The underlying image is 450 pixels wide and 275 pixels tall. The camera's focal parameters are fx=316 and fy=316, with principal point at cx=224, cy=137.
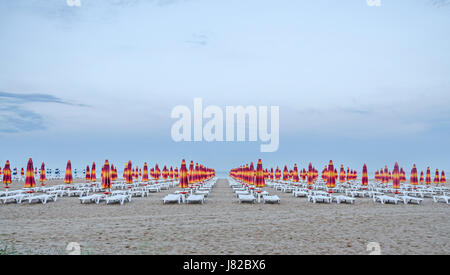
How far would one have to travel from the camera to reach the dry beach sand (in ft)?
19.0

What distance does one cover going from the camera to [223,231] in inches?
287

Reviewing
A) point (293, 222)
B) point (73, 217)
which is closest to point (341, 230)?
point (293, 222)

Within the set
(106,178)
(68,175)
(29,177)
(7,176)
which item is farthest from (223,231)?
(68,175)

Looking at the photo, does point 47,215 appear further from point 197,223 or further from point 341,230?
point 341,230

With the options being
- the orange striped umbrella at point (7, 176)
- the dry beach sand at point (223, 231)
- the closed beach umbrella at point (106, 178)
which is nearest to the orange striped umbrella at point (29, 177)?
the orange striped umbrella at point (7, 176)

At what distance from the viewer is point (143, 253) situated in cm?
543

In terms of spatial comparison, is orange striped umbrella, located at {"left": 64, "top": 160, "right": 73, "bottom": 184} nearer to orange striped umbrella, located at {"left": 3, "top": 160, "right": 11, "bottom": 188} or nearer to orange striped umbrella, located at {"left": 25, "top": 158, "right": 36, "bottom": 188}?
orange striped umbrella, located at {"left": 3, "top": 160, "right": 11, "bottom": 188}

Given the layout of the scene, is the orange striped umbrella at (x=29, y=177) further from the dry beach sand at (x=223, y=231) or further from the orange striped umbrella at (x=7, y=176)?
the dry beach sand at (x=223, y=231)

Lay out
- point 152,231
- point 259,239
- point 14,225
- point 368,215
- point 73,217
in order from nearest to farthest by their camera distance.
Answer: point 259,239, point 152,231, point 14,225, point 73,217, point 368,215

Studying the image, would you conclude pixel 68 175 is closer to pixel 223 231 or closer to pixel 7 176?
pixel 7 176

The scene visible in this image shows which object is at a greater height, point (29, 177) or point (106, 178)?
point (29, 177)
